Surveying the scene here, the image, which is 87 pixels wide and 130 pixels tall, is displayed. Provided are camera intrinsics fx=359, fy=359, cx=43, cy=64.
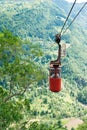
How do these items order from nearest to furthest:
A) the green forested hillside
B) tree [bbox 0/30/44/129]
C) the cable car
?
the cable car, tree [bbox 0/30/44/129], the green forested hillside

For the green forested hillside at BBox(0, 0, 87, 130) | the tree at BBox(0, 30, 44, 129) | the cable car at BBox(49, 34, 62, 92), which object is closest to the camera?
the cable car at BBox(49, 34, 62, 92)

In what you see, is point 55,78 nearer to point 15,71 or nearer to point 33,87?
point 15,71

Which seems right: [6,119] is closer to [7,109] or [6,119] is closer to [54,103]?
[7,109]

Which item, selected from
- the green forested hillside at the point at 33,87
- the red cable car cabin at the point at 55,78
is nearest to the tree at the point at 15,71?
the green forested hillside at the point at 33,87

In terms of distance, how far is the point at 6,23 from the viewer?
197 metres

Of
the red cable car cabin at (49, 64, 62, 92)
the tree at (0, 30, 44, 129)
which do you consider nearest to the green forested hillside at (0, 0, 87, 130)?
the tree at (0, 30, 44, 129)

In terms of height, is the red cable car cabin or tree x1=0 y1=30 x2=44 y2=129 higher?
the red cable car cabin

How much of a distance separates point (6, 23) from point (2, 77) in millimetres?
184452

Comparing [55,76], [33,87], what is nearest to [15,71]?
[55,76]

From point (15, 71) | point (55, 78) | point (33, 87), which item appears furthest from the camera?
point (33, 87)

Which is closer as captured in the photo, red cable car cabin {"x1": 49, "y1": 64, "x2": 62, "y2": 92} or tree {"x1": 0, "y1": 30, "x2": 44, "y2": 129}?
red cable car cabin {"x1": 49, "y1": 64, "x2": 62, "y2": 92}

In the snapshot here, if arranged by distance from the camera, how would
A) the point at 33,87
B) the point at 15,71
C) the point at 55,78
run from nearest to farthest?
the point at 55,78 < the point at 15,71 < the point at 33,87

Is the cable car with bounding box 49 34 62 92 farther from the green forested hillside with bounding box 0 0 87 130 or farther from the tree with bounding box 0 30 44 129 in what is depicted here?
the tree with bounding box 0 30 44 129

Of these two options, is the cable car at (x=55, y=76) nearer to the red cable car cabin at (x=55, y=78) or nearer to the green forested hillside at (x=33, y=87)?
the red cable car cabin at (x=55, y=78)
